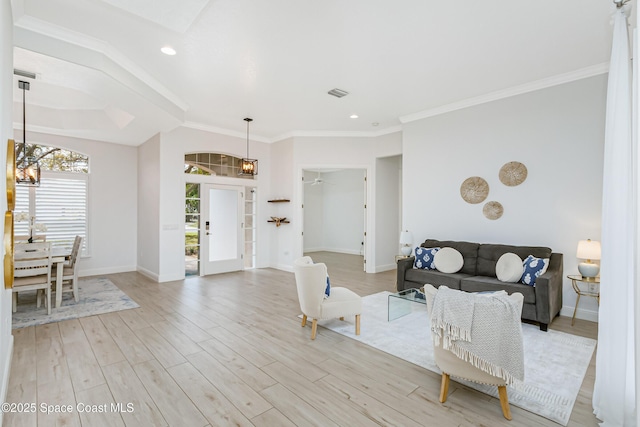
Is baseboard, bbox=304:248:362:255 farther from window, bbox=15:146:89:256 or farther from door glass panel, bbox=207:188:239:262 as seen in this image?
window, bbox=15:146:89:256

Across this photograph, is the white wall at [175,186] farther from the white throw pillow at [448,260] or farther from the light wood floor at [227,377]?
the white throw pillow at [448,260]

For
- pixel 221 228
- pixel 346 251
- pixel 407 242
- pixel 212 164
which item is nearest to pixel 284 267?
pixel 221 228

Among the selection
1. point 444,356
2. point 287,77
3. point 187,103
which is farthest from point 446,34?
point 187,103

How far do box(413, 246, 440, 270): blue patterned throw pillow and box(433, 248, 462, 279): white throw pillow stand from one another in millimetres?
89

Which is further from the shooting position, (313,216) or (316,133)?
(313,216)

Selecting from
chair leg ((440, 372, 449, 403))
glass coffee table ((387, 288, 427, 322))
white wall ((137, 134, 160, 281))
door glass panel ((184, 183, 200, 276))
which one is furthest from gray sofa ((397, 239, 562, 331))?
white wall ((137, 134, 160, 281))

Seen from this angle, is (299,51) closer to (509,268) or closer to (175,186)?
(509,268)

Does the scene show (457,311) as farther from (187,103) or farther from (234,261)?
(234,261)

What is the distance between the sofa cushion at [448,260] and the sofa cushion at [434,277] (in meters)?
0.09

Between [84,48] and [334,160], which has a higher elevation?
[84,48]

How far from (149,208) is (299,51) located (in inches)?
191

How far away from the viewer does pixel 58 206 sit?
6344 millimetres

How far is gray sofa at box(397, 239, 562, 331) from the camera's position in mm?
3613

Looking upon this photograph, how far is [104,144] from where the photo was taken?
22.6ft
